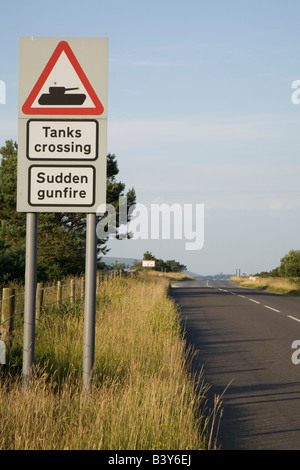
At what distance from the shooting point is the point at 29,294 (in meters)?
5.48

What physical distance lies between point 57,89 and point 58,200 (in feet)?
3.45

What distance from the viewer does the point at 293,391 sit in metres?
8.20

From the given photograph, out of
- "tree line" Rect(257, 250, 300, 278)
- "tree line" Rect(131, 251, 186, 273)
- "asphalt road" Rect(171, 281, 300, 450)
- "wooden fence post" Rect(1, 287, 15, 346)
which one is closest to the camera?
"asphalt road" Rect(171, 281, 300, 450)

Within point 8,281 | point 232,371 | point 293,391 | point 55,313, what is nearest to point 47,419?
point 293,391

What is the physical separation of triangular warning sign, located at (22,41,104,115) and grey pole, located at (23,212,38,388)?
40.7 inches

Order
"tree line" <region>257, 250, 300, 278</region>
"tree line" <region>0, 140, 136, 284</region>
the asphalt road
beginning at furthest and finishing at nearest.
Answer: "tree line" <region>257, 250, 300, 278</region> < "tree line" <region>0, 140, 136, 284</region> < the asphalt road

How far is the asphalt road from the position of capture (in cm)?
596


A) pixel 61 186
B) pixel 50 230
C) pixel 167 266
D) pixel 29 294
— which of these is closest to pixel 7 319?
pixel 29 294

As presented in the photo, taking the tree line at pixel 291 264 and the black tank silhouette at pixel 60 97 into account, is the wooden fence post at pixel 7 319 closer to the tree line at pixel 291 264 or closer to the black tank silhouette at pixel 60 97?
the black tank silhouette at pixel 60 97

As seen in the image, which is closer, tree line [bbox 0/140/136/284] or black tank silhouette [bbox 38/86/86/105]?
black tank silhouette [bbox 38/86/86/105]

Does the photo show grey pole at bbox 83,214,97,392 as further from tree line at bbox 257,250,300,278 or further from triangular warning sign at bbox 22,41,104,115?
tree line at bbox 257,250,300,278

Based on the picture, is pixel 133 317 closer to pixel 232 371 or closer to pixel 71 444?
pixel 232 371

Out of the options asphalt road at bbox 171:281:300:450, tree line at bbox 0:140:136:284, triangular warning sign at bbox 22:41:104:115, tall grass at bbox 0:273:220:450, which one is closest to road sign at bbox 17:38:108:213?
triangular warning sign at bbox 22:41:104:115
